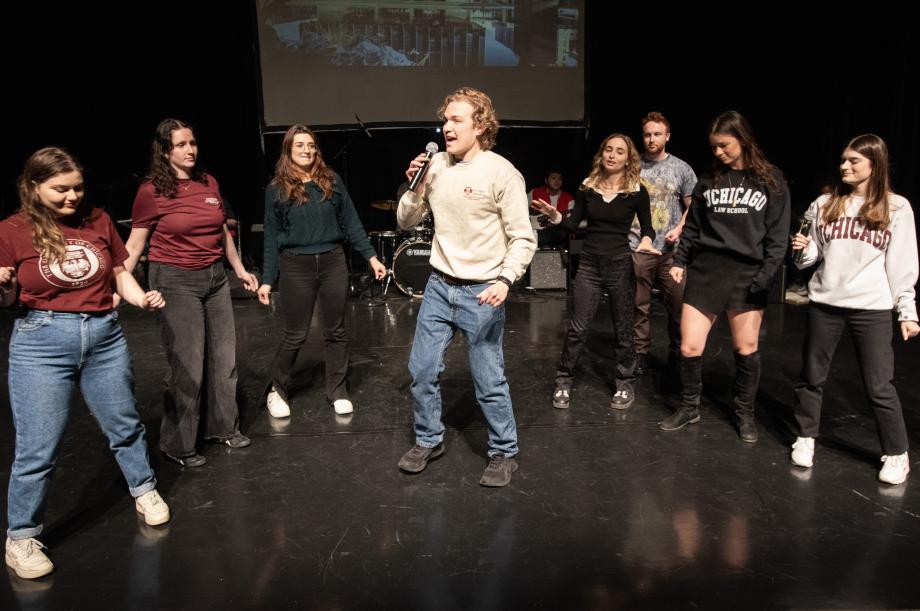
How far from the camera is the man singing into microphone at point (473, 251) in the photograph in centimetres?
268

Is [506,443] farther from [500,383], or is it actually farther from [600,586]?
[600,586]

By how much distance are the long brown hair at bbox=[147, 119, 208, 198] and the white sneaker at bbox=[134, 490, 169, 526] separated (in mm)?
1252

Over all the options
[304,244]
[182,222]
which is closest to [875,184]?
[304,244]

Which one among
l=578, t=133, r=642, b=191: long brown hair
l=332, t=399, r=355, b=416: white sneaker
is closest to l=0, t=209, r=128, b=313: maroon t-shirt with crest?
l=332, t=399, r=355, b=416: white sneaker

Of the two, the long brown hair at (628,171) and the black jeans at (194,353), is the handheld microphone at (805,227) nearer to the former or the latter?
the long brown hair at (628,171)

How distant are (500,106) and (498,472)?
6.10 m

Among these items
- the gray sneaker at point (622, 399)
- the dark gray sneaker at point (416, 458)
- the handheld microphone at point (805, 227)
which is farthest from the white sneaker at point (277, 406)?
the handheld microphone at point (805, 227)

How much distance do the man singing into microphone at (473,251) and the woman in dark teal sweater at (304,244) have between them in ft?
2.04

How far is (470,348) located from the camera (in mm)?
2887

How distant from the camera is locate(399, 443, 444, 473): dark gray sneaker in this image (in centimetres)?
299

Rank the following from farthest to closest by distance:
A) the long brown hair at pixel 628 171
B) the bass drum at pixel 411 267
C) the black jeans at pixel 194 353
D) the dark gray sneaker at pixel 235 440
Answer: the bass drum at pixel 411 267, the long brown hair at pixel 628 171, the dark gray sneaker at pixel 235 440, the black jeans at pixel 194 353

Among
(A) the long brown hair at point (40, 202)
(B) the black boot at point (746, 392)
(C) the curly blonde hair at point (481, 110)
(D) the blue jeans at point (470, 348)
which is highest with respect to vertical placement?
(C) the curly blonde hair at point (481, 110)

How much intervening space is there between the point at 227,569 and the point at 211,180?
5.71 feet

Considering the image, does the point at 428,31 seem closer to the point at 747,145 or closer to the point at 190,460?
the point at 747,145
